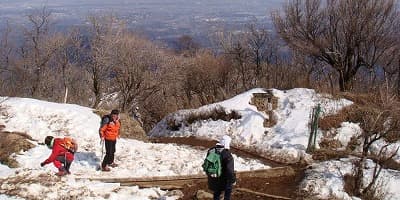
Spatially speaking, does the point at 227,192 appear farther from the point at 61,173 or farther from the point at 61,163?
the point at 61,163

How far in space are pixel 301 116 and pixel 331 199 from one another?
25.2 feet

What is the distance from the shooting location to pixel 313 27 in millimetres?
28219

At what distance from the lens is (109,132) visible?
1499 centimetres

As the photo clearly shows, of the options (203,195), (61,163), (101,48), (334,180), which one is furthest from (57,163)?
(101,48)

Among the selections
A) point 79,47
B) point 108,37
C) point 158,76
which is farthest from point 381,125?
point 79,47

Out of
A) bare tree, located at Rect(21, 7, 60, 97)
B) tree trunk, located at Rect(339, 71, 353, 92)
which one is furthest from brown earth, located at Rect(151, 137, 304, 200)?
bare tree, located at Rect(21, 7, 60, 97)

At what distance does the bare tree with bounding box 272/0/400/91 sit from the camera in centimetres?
2632

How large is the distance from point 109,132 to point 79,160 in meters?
1.70

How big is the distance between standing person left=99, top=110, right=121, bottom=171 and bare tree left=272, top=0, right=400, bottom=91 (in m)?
15.1

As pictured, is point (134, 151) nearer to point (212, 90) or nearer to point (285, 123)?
point (285, 123)

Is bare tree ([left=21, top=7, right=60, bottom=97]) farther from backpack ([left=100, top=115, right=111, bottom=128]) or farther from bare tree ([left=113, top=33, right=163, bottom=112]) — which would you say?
backpack ([left=100, top=115, right=111, bottom=128])

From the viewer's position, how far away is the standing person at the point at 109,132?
15.0m

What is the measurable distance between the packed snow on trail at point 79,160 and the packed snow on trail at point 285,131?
6.25 feet

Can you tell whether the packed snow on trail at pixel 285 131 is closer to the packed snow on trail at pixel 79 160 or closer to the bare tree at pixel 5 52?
the packed snow on trail at pixel 79 160
